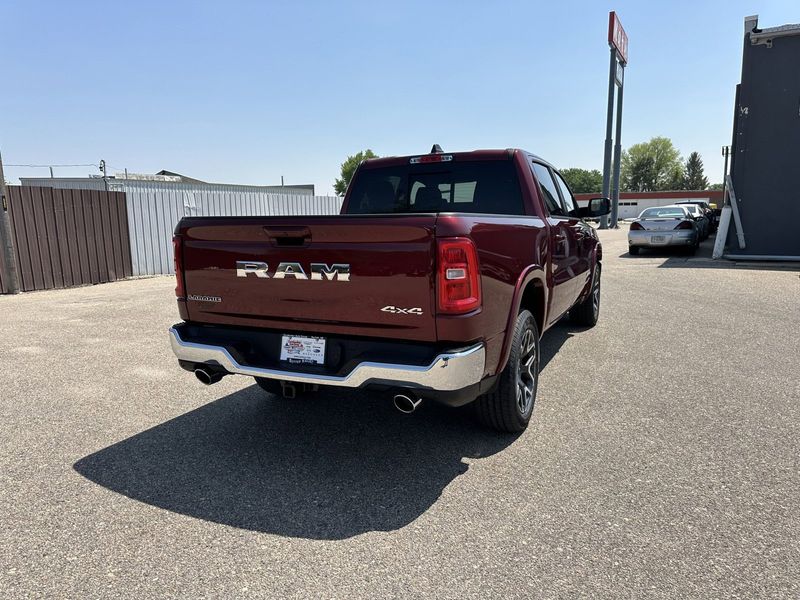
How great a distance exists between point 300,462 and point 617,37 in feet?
133

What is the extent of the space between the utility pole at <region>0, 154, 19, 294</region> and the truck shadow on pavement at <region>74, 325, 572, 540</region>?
8.85 meters

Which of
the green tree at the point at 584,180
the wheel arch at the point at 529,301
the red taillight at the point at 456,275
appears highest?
the green tree at the point at 584,180

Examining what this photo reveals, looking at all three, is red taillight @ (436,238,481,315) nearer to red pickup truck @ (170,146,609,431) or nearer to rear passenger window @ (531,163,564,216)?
red pickup truck @ (170,146,609,431)

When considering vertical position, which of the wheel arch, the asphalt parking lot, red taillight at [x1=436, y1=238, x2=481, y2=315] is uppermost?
red taillight at [x1=436, y1=238, x2=481, y2=315]

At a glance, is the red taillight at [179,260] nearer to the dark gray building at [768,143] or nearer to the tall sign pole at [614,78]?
the dark gray building at [768,143]

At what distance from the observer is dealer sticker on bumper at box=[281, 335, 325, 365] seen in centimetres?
298

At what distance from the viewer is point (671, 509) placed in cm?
269

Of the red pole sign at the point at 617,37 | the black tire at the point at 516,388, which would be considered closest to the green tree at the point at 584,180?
the red pole sign at the point at 617,37

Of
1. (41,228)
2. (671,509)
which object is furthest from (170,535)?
(41,228)

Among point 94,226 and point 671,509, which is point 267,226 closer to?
point 671,509

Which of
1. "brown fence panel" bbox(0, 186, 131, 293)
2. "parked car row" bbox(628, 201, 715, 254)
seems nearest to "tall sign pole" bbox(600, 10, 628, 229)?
"parked car row" bbox(628, 201, 715, 254)

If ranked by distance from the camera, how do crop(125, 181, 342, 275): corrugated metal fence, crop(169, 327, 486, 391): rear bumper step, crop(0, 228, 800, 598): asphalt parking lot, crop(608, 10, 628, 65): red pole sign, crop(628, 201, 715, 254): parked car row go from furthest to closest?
crop(608, 10, 628, 65): red pole sign < crop(628, 201, 715, 254): parked car row < crop(125, 181, 342, 275): corrugated metal fence < crop(169, 327, 486, 391): rear bumper step < crop(0, 228, 800, 598): asphalt parking lot

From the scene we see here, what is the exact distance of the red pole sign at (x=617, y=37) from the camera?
34.5m

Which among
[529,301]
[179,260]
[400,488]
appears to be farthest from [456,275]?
[179,260]
